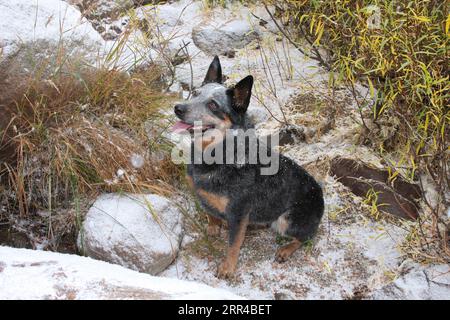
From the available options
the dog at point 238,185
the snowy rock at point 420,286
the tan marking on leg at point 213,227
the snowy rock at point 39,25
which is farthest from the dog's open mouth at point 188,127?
the snowy rock at point 420,286

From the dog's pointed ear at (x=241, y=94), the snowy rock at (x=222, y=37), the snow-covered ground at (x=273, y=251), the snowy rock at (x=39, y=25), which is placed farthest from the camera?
the snowy rock at (x=222, y=37)

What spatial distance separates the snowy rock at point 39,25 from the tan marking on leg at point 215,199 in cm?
159

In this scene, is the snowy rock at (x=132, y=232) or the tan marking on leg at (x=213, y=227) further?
the tan marking on leg at (x=213, y=227)

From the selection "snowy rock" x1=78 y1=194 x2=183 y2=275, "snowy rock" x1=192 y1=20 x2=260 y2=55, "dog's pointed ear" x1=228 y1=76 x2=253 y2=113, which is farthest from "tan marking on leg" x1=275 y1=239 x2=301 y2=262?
"snowy rock" x1=192 y1=20 x2=260 y2=55

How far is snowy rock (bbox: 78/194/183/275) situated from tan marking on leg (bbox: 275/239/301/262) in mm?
682

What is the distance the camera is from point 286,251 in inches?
131

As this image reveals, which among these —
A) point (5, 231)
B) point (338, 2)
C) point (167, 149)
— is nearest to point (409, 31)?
point (338, 2)

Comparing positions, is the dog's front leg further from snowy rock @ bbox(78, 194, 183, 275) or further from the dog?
snowy rock @ bbox(78, 194, 183, 275)

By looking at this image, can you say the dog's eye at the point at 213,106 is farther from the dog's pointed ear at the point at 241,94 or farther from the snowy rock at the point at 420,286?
the snowy rock at the point at 420,286

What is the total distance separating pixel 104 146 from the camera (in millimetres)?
3420

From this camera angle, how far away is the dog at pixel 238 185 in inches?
116

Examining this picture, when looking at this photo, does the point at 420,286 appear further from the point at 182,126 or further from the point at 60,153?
the point at 60,153
